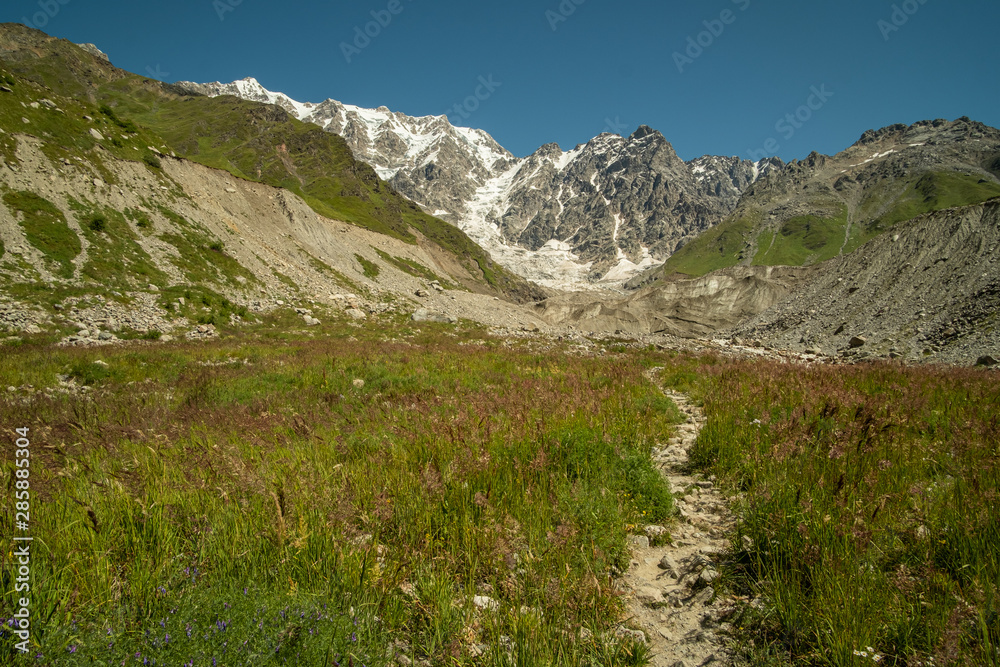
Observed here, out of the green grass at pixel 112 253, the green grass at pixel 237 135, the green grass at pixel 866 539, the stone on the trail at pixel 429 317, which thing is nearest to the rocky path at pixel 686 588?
the green grass at pixel 866 539

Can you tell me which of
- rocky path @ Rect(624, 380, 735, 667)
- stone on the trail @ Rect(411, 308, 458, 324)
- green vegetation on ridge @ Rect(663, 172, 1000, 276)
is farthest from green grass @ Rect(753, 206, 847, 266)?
rocky path @ Rect(624, 380, 735, 667)

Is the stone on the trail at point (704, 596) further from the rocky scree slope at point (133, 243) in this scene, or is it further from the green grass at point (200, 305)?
the green grass at point (200, 305)

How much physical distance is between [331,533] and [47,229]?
30.6 m

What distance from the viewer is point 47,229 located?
72.2 feet

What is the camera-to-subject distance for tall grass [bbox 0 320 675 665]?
234 cm

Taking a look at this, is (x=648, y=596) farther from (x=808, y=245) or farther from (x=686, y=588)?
(x=808, y=245)

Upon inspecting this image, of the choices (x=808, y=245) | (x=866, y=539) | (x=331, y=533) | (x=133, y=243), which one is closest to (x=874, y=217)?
(x=808, y=245)

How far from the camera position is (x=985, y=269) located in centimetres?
2841

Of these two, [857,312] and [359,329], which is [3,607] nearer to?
[359,329]

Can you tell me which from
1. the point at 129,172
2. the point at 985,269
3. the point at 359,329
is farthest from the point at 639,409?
the point at 129,172

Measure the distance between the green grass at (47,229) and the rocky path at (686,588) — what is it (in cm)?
2882

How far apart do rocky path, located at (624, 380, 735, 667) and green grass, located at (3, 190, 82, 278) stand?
94.6 ft

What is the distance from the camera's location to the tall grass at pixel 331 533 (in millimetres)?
2340

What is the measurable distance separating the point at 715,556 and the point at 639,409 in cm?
445
